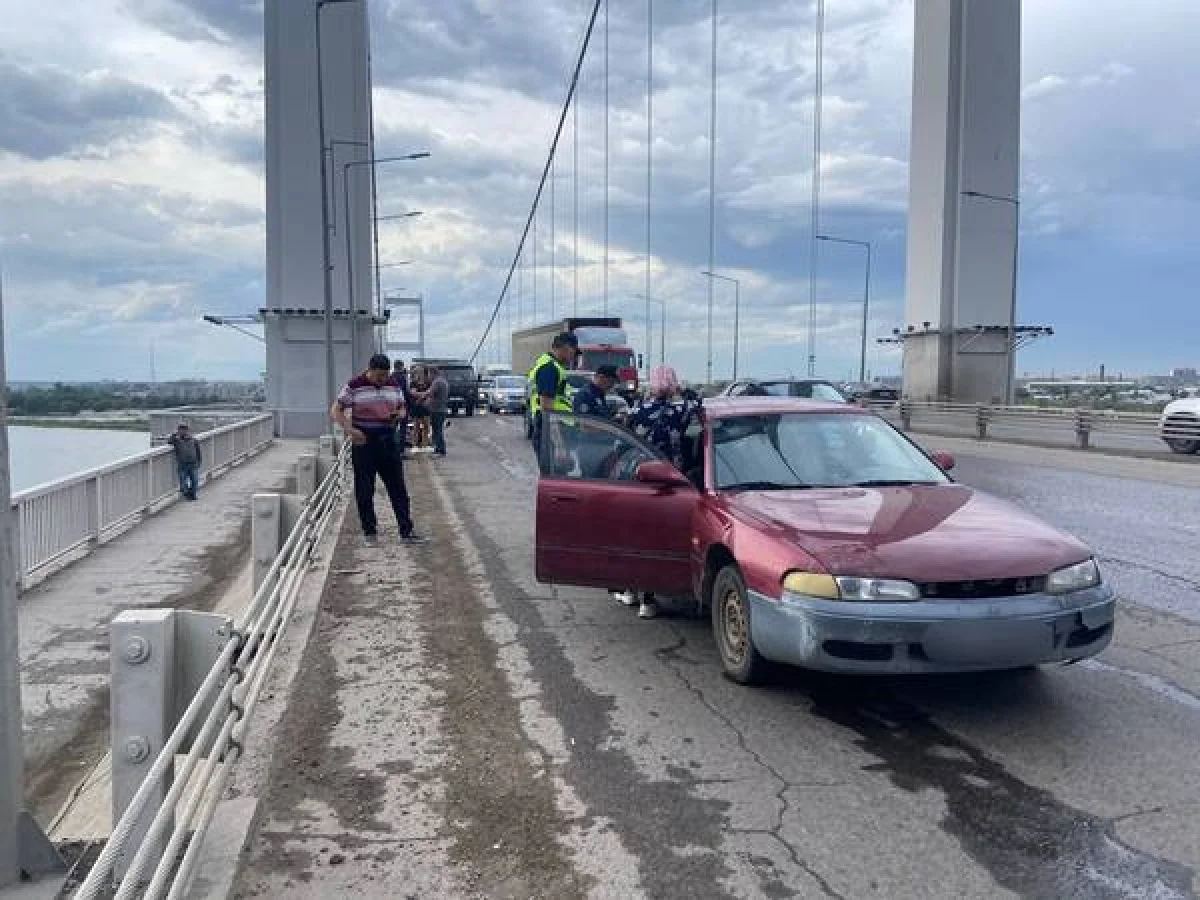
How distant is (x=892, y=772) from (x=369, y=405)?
21.8 ft

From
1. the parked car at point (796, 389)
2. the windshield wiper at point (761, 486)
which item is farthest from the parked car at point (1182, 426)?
the windshield wiper at point (761, 486)

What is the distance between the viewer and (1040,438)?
2620cm

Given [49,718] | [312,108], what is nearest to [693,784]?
[49,718]

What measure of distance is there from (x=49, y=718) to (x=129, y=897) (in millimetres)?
4413

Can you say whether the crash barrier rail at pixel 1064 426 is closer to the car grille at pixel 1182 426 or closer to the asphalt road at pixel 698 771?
the car grille at pixel 1182 426

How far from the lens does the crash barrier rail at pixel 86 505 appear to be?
31.9 feet

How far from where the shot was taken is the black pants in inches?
393

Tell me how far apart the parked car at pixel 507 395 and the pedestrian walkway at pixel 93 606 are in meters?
27.4

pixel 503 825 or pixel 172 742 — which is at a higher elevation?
pixel 172 742

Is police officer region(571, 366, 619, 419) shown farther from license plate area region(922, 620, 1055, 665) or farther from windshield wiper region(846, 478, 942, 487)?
license plate area region(922, 620, 1055, 665)

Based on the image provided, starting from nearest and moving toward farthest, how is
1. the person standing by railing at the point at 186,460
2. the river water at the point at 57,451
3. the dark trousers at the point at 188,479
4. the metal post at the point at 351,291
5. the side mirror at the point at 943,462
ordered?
the side mirror at the point at 943,462, the river water at the point at 57,451, the person standing by railing at the point at 186,460, the dark trousers at the point at 188,479, the metal post at the point at 351,291

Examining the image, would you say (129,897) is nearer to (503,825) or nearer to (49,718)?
(503,825)

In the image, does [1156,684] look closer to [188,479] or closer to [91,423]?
[188,479]

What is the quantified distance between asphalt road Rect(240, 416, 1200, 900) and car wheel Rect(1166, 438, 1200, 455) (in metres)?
15.3
